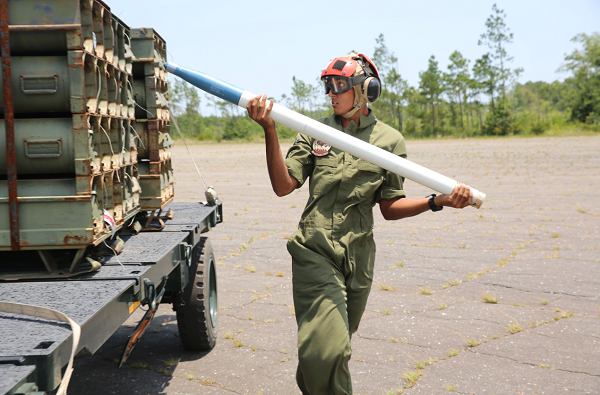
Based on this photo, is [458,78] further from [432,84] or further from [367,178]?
[367,178]

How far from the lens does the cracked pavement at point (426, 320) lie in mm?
3932

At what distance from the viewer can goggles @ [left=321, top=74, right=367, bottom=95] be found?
2955mm

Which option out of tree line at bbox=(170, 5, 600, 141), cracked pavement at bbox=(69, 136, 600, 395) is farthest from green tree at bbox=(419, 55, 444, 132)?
cracked pavement at bbox=(69, 136, 600, 395)

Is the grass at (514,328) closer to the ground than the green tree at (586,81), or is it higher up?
closer to the ground

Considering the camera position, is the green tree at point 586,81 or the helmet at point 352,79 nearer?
the helmet at point 352,79

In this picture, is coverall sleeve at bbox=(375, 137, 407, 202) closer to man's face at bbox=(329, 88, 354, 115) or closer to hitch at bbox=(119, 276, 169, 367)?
man's face at bbox=(329, 88, 354, 115)

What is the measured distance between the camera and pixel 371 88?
301 centimetres

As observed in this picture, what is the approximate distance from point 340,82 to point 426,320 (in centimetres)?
292

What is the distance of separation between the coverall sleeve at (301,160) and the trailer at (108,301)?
825mm

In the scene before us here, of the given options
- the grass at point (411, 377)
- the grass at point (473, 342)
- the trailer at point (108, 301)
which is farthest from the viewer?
the grass at point (473, 342)

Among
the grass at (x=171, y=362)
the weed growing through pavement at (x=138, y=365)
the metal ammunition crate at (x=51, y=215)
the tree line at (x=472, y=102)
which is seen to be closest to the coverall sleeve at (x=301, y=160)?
the metal ammunition crate at (x=51, y=215)

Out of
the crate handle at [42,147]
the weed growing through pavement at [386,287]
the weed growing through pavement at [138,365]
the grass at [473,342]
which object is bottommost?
the weed growing through pavement at [138,365]

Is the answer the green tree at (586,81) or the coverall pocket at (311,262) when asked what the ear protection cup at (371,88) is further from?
the green tree at (586,81)

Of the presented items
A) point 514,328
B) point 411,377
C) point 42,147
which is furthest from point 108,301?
point 514,328
